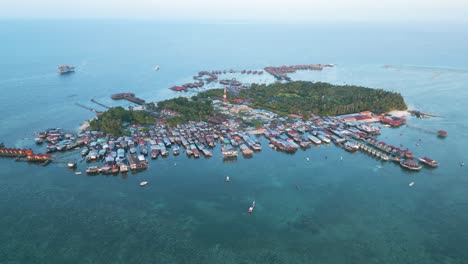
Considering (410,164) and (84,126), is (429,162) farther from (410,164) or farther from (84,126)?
(84,126)

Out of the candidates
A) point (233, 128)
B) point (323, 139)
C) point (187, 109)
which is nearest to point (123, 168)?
point (233, 128)

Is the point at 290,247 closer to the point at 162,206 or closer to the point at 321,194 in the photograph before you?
the point at 321,194

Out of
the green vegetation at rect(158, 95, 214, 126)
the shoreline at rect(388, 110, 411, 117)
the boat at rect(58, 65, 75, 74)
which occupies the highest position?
the boat at rect(58, 65, 75, 74)

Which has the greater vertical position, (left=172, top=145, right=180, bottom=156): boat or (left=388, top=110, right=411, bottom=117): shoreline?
(left=388, top=110, right=411, bottom=117): shoreline

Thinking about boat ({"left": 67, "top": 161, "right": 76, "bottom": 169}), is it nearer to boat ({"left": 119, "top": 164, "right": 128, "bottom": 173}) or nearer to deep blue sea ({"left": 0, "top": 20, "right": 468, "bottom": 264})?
deep blue sea ({"left": 0, "top": 20, "right": 468, "bottom": 264})

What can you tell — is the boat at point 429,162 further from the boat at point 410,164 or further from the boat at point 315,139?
the boat at point 315,139

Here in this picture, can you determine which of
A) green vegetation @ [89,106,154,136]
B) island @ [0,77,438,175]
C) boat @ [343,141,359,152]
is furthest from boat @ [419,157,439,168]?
green vegetation @ [89,106,154,136]
